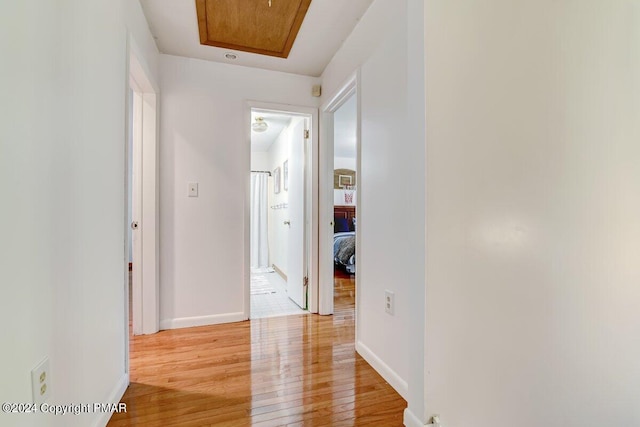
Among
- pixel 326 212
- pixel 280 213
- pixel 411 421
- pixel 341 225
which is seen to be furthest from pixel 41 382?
pixel 341 225

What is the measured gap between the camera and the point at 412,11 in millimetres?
1154

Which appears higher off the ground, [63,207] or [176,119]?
[176,119]

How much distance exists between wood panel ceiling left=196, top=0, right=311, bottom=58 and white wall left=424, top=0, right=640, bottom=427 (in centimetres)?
113

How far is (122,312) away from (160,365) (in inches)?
19.9

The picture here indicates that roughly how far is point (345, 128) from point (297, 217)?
7.08ft

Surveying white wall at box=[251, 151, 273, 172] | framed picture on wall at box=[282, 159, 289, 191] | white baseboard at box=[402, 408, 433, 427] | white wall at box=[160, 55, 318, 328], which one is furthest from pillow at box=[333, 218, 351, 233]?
white baseboard at box=[402, 408, 433, 427]

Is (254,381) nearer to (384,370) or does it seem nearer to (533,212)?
(384,370)

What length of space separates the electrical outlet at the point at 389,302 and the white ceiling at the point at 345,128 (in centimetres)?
205

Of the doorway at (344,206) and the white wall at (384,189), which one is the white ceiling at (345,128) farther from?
the white wall at (384,189)

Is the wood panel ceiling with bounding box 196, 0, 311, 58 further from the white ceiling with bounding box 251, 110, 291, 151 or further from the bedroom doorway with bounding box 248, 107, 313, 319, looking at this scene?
the white ceiling with bounding box 251, 110, 291, 151

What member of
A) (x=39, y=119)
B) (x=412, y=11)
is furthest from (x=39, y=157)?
(x=412, y=11)

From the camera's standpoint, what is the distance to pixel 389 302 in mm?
1633

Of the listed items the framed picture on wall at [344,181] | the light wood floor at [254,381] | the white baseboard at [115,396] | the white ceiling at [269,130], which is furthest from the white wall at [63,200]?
Answer: the framed picture on wall at [344,181]

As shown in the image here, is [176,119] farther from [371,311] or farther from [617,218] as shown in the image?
[617,218]
